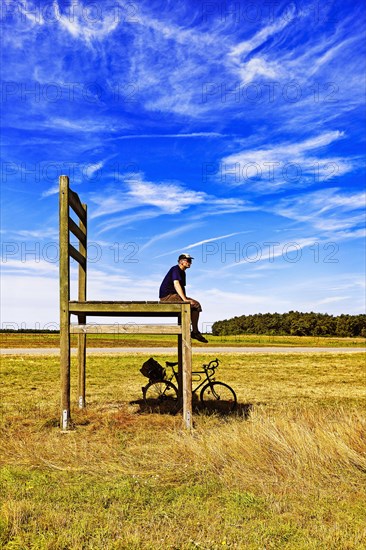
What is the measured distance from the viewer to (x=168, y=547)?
4586 millimetres

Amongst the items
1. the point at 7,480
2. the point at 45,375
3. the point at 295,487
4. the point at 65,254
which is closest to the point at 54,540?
the point at 7,480

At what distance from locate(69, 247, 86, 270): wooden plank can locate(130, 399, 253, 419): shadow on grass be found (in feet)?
12.0

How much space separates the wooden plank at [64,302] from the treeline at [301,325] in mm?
62680

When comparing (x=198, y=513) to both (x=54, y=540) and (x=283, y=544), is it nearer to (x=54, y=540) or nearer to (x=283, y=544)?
(x=283, y=544)

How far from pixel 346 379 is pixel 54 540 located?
17.1 m

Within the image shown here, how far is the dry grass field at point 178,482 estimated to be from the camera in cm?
482

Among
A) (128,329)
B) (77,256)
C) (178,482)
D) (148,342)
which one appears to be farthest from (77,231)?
(148,342)

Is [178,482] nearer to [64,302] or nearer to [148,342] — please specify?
[64,302]

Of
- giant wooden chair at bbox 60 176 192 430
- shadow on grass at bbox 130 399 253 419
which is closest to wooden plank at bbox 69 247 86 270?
giant wooden chair at bbox 60 176 192 430

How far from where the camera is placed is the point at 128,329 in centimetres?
995

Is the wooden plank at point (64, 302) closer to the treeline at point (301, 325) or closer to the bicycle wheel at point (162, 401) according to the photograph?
the bicycle wheel at point (162, 401)

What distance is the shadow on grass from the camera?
1132 centimetres

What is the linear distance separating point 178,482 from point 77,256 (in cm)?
670

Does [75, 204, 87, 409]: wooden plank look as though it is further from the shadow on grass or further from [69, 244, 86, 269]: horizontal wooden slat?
the shadow on grass
